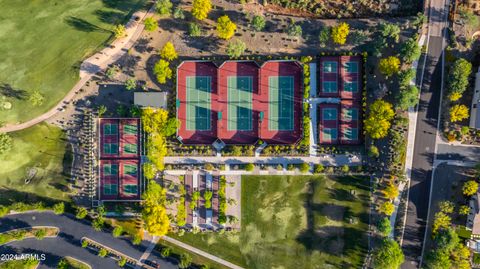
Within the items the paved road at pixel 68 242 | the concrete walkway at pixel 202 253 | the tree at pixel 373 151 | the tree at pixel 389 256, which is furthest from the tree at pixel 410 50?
the paved road at pixel 68 242

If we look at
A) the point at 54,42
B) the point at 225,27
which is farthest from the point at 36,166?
the point at 225,27

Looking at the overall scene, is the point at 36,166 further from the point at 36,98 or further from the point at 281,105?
the point at 281,105

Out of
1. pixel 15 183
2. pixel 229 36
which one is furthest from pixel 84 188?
pixel 229 36

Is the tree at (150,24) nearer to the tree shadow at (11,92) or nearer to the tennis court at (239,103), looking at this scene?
the tennis court at (239,103)

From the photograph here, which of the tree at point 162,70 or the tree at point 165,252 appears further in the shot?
the tree at point 165,252

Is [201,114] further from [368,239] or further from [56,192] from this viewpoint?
[368,239]

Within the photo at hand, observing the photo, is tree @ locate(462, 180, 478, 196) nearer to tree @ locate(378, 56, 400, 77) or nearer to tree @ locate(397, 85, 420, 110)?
tree @ locate(397, 85, 420, 110)
